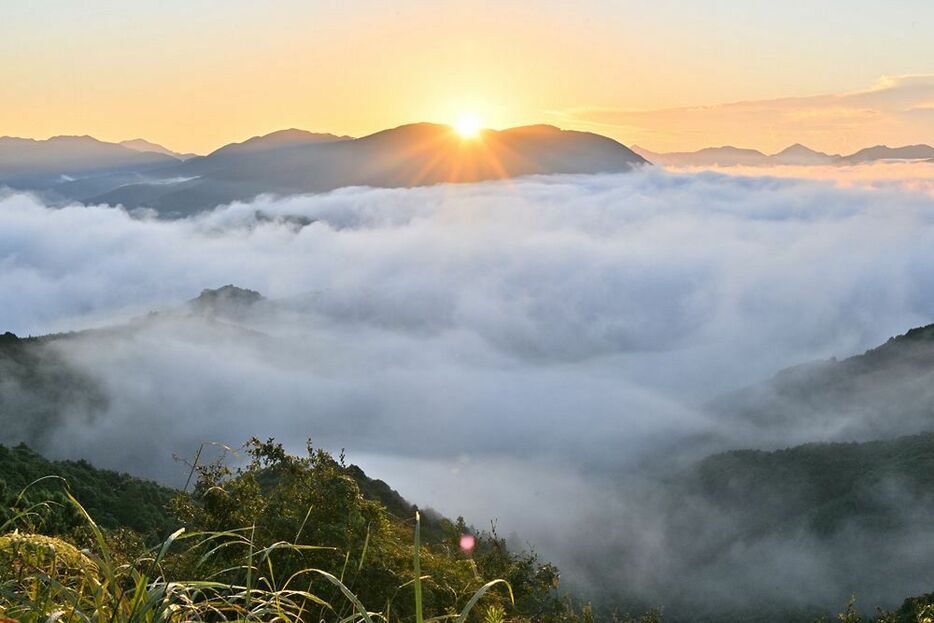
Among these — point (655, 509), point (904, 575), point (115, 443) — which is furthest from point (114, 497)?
point (115, 443)

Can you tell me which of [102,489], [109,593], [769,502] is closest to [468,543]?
[109,593]

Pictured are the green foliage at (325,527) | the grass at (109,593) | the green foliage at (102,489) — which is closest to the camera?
the grass at (109,593)

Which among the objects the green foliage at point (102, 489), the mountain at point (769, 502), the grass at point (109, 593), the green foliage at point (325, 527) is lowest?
the mountain at point (769, 502)

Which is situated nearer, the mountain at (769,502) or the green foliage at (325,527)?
the green foliage at (325,527)

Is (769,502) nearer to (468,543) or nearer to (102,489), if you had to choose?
(102,489)

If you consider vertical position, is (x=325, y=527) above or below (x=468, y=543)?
above

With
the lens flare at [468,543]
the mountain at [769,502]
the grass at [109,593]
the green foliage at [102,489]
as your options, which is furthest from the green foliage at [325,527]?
the mountain at [769,502]

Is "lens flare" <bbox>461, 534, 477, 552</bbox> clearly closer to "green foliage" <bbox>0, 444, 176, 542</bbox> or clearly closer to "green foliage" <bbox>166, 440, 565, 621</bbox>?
"green foliage" <bbox>166, 440, 565, 621</bbox>

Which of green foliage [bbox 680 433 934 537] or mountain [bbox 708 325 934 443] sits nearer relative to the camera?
green foliage [bbox 680 433 934 537]

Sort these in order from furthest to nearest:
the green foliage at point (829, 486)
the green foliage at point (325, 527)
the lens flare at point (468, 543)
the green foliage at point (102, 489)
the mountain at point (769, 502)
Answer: the green foliage at point (829, 486), the mountain at point (769, 502), the green foliage at point (102, 489), the lens flare at point (468, 543), the green foliage at point (325, 527)

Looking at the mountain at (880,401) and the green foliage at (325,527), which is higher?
the green foliage at (325,527)

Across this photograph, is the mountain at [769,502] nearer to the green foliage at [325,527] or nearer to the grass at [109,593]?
the green foliage at [325,527]

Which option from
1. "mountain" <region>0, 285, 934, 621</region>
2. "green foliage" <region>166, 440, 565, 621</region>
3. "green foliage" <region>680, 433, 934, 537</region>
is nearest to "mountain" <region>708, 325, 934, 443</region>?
"mountain" <region>0, 285, 934, 621</region>

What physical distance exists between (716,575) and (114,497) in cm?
9099
